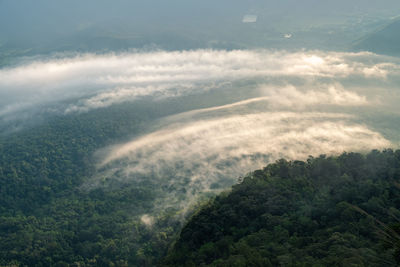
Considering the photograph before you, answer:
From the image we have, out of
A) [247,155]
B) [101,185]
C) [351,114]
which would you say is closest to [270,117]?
[351,114]

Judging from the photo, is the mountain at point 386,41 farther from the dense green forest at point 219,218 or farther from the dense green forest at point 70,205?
the dense green forest at point 219,218

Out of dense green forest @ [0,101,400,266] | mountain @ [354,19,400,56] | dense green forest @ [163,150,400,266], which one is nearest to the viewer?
dense green forest @ [163,150,400,266]

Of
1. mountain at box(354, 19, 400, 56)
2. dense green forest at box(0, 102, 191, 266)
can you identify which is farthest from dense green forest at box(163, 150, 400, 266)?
mountain at box(354, 19, 400, 56)

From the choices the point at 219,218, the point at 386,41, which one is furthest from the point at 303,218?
the point at 386,41

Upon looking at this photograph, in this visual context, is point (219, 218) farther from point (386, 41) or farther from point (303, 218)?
point (386, 41)

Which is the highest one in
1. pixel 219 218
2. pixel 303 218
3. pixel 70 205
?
pixel 303 218

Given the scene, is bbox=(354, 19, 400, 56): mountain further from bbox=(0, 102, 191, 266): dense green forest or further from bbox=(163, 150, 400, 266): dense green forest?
bbox=(163, 150, 400, 266): dense green forest
